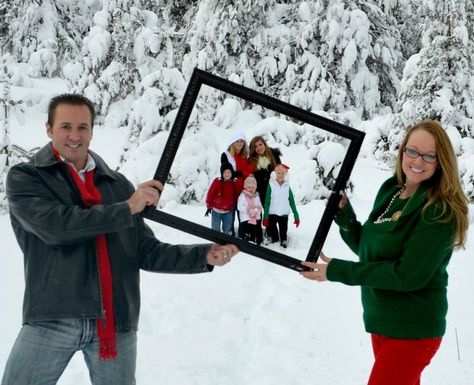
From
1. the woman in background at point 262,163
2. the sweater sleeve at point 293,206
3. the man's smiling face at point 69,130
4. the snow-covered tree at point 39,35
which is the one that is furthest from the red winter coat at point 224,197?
the snow-covered tree at point 39,35

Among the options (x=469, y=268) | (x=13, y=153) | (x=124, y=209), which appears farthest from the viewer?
(x=13, y=153)

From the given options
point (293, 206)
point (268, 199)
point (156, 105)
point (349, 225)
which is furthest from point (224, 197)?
point (156, 105)

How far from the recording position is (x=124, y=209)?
2029 mm

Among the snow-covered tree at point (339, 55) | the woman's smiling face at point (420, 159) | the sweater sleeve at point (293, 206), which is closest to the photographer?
the woman's smiling face at point (420, 159)

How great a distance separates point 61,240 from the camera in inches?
77.1

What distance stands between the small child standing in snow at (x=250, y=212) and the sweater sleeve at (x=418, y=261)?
1.97 ft

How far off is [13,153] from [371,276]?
24.6 ft

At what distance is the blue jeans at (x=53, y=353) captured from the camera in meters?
2.00

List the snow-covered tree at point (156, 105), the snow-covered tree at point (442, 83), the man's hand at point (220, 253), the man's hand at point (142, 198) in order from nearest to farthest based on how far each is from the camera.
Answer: the man's hand at point (142, 198), the man's hand at point (220, 253), the snow-covered tree at point (442, 83), the snow-covered tree at point (156, 105)

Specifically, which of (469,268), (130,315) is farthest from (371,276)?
(469,268)

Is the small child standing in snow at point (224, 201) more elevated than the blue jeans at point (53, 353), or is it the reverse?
the small child standing in snow at point (224, 201)

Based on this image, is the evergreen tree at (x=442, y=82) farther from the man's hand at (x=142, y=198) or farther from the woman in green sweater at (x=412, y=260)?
the man's hand at (x=142, y=198)

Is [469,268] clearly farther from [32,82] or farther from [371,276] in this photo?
[32,82]

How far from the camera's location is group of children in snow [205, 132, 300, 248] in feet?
8.18
